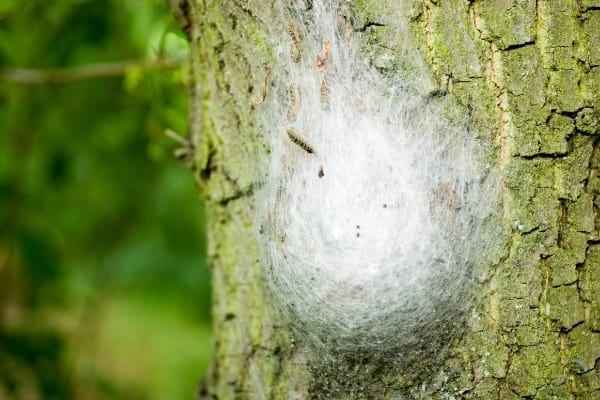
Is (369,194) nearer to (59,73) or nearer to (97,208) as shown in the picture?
(59,73)

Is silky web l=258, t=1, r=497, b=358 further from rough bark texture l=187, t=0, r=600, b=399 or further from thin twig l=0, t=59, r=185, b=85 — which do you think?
thin twig l=0, t=59, r=185, b=85

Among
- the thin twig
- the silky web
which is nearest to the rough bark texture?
the silky web

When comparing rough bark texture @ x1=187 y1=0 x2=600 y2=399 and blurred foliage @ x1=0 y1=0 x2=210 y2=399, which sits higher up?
blurred foliage @ x1=0 y1=0 x2=210 y2=399

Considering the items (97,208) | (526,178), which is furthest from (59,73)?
(526,178)

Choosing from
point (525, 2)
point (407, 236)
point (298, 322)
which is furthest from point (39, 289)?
point (525, 2)

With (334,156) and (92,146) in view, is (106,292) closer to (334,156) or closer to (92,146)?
(92,146)

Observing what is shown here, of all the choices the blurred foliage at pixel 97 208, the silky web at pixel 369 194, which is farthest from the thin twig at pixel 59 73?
the silky web at pixel 369 194

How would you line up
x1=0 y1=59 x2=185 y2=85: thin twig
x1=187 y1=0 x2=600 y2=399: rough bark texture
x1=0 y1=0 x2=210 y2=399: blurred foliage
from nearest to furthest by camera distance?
x1=187 y1=0 x2=600 y2=399: rough bark texture, x1=0 y1=0 x2=210 y2=399: blurred foliage, x1=0 y1=59 x2=185 y2=85: thin twig
